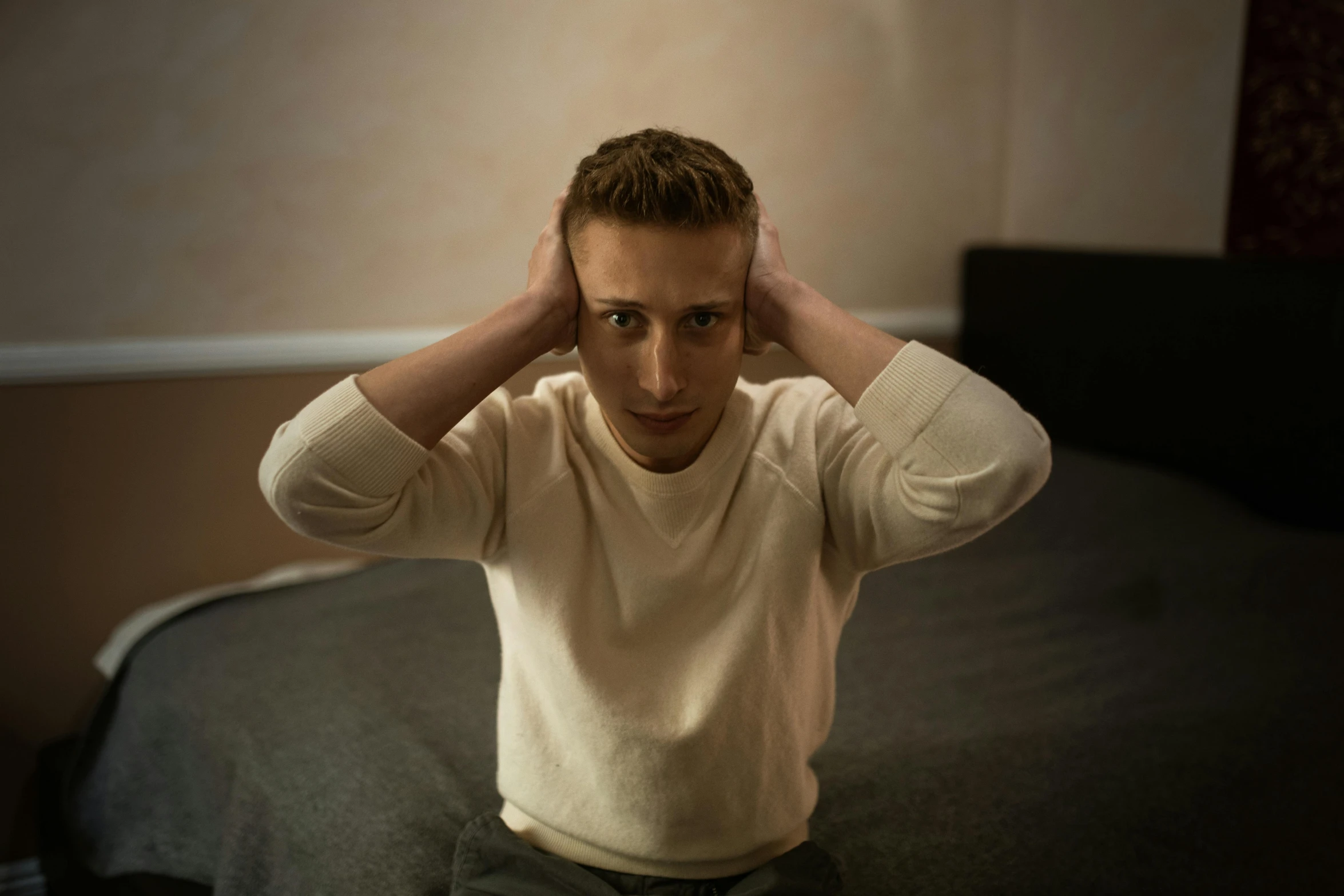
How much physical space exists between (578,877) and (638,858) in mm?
58

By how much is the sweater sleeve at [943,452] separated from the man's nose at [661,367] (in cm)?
16

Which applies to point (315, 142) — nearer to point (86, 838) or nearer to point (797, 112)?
point (797, 112)

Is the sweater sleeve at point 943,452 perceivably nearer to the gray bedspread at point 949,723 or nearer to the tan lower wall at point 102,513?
the gray bedspread at point 949,723

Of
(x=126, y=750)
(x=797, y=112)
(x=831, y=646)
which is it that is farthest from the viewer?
(x=797, y=112)

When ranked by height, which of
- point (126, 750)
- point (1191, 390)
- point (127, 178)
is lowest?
point (126, 750)

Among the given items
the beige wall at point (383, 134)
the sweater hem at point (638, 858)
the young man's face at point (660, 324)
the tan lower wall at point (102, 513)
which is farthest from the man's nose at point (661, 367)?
the beige wall at point (383, 134)

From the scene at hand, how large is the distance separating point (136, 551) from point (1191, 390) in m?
2.13

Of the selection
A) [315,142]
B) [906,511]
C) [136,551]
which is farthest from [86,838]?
[906,511]

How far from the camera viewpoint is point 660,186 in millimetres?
868

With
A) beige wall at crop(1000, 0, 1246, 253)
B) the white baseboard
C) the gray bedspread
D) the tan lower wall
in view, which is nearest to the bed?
the gray bedspread

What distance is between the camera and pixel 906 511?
90 cm

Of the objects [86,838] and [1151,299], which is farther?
[1151,299]

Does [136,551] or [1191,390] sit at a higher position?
[1191,390]

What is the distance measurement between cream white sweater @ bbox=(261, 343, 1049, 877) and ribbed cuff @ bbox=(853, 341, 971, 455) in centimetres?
1
